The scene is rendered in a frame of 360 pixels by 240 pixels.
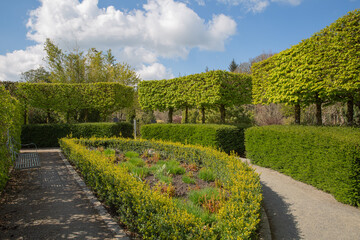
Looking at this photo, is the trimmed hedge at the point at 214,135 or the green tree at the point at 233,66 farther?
the green tree at the point at 233,66

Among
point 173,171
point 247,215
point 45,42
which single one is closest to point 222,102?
point 173,171

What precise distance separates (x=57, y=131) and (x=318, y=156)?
48.8 ft

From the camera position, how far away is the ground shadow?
12.2 ft

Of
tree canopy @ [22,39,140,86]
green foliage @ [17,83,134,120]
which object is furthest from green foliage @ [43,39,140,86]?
green foliage @ [17,83,134,120]

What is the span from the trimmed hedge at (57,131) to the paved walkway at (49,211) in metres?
8.11

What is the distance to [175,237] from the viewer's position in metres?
2.80

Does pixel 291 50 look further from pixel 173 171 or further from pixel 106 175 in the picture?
pixel 106 175

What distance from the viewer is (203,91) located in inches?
520

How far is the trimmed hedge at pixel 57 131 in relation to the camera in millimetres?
14672

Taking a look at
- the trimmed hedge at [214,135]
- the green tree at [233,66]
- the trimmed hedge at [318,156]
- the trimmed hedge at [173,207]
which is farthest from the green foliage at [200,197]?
the green tree at [233,66]

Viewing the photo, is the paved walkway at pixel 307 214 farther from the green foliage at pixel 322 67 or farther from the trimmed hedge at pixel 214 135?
the trimmed hedge at pixel 214 135

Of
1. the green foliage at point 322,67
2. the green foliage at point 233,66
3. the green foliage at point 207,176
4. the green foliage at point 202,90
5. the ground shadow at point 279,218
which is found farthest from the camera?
the green foliage at point 233,66

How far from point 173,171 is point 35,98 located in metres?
14.3

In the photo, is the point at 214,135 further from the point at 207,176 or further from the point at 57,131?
the point at 57,131
